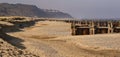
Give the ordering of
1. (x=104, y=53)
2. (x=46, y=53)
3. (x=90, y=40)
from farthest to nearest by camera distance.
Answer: (x=90, y=40)
(x=104, y=53)
(x=46, y=53)

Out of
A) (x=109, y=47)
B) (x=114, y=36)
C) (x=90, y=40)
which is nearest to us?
(x=109, y=47)

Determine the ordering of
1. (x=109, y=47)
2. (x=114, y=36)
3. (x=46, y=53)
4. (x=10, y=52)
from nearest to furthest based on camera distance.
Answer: (x=10, y=52) → (x=46, y=53) → (x=109, y=47) → (x=114, y=36)

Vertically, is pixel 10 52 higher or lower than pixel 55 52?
higher

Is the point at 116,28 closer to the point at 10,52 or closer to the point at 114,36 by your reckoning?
the point at 114,36

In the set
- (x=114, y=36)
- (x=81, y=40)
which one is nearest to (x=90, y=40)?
(x=81, y=40)

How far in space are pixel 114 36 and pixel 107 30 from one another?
14.2 feet

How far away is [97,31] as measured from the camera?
39.1 meters

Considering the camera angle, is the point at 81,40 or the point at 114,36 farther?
the point at 114,36

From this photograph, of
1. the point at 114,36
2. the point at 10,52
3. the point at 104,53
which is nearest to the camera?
the point at 10,52

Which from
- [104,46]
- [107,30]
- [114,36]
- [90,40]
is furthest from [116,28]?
[104,46]

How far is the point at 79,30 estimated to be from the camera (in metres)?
39.1

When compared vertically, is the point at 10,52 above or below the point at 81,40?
above

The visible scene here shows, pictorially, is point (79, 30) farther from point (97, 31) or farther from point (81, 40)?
point (81, 40)

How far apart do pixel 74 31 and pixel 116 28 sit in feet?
17.8
